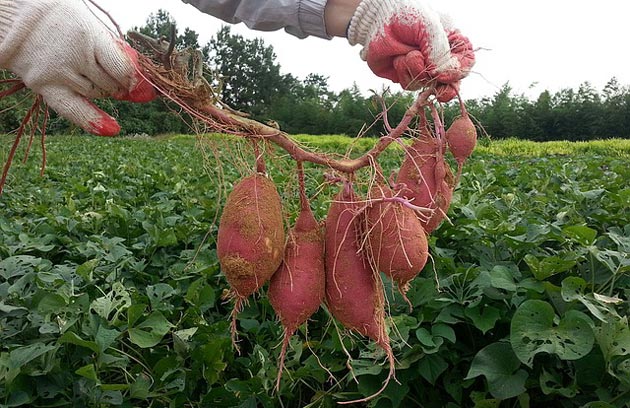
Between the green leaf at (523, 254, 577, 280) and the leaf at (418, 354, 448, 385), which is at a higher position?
the green leaf at (523, 254, 577, 280)

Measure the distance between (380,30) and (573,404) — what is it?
130cm

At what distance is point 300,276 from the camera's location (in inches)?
59.5

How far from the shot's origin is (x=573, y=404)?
182cm

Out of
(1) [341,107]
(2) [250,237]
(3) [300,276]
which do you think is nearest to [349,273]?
(3) [300,276]

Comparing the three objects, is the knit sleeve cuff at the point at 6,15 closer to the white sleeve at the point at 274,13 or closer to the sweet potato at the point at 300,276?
the white sleeve at the point at 274,13

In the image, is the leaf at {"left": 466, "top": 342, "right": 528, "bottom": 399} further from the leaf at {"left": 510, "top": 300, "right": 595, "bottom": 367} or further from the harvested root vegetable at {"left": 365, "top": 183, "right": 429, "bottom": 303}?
the harvested root vegetable at {"left": 365, "top": 183, "right": 429, "bottom": 303}

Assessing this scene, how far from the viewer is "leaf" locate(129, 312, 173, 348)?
1.83 metres


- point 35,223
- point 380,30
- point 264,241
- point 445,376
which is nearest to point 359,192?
point 264,241

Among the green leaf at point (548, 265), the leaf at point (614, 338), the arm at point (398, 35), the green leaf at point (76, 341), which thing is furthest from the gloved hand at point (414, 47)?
the green leaf at point (76, 341)

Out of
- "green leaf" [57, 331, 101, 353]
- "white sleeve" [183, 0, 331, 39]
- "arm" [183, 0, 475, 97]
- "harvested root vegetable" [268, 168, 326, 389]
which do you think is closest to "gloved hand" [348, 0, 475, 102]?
"arm" [183, 0, 475, 97]

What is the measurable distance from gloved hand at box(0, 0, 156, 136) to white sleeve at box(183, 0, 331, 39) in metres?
0.64

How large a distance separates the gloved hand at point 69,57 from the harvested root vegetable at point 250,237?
15.8 inches

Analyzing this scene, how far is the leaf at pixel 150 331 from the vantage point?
183 centimetres

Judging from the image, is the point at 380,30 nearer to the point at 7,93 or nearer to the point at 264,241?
the point at 264,241
